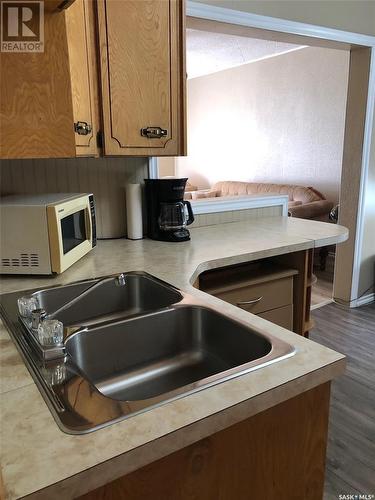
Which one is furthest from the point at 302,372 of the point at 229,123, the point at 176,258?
the point at 229,123

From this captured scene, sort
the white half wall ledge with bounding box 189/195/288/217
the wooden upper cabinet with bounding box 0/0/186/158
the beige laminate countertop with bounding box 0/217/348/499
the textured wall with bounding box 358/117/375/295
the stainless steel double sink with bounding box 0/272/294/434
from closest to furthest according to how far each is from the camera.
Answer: the beige laminate countertop with bounding box 0/217/348/499, the stainless steel double sink with bounding box 0/272/294/434, the wooden upper cabinet with bounding box 0/0/186/158, the white half wall ledge with bounding box 189/195/288/217, the textured wall with bounding box 358/117/375/295

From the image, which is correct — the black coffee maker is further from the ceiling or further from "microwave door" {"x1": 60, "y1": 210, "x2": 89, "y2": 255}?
the ceiling

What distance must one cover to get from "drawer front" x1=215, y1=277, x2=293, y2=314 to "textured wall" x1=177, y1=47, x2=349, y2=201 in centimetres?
318

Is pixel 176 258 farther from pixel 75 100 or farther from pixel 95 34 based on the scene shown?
pixel 95 34

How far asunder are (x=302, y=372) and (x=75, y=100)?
1.15 m

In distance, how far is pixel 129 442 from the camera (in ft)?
2.04

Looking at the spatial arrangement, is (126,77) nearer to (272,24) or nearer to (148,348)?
(148,348)

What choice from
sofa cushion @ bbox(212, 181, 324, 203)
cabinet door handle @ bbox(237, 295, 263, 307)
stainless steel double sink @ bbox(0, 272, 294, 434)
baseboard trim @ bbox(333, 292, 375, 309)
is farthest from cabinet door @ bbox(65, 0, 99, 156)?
sofa cushion @ bbox(212, 181, 324, 203)

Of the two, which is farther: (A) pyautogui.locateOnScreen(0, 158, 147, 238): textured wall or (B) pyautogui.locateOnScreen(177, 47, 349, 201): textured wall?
(B) pyautogui.locateOnScreen(177, 47, 349, 201): textured wall

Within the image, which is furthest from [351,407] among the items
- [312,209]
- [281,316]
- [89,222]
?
[312,209]

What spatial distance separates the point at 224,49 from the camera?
5.22m

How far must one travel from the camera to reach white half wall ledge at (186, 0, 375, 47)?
86.1 inches

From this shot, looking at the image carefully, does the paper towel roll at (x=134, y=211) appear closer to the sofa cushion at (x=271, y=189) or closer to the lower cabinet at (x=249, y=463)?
the lower cabinet at (x=249, y=463)

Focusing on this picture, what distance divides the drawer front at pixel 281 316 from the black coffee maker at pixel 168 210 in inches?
22.5
